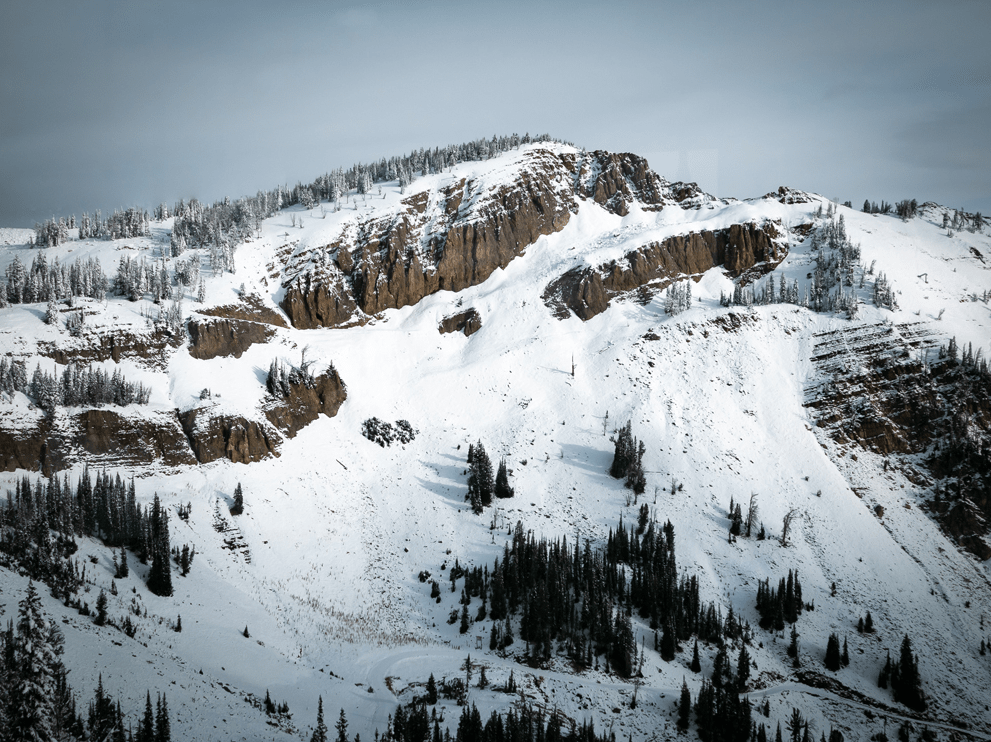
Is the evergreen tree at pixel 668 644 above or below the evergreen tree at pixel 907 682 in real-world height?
above

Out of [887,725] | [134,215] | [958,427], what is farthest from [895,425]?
[134,215]

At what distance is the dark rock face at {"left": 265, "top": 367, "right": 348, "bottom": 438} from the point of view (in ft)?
276

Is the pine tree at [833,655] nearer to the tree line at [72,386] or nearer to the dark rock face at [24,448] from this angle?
the tree line at [72,386]

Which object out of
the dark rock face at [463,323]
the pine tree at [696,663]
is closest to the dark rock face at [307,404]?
the dark rock face at [463,323]

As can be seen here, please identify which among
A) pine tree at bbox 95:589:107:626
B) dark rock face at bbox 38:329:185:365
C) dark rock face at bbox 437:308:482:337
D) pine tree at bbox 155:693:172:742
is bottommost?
pine tree at bbox 155:693:172:742

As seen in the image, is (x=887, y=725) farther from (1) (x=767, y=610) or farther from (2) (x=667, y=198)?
(2) (x=667, y=198)

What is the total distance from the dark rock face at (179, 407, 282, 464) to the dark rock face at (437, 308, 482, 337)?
38.3m

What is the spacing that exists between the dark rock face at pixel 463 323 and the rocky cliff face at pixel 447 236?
8.63 m

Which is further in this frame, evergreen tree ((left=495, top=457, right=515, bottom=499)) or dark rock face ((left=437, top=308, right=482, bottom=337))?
dark rock face ((left=437, top=308, right=482, bottom=337))

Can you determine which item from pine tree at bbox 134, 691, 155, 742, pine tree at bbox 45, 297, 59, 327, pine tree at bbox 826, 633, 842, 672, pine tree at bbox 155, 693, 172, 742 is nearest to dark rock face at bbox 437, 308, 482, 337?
pine tree at bbox 45, 297, 59, 327

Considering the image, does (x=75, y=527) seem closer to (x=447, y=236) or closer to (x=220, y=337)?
(x=220, y=337)

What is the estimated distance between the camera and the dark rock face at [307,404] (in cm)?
8406

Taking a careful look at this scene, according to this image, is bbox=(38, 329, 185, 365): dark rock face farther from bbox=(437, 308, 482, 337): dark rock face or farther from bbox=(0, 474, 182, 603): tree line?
bbox=(437, 308, 482, 337): dark rock face

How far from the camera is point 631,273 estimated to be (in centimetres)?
11644
